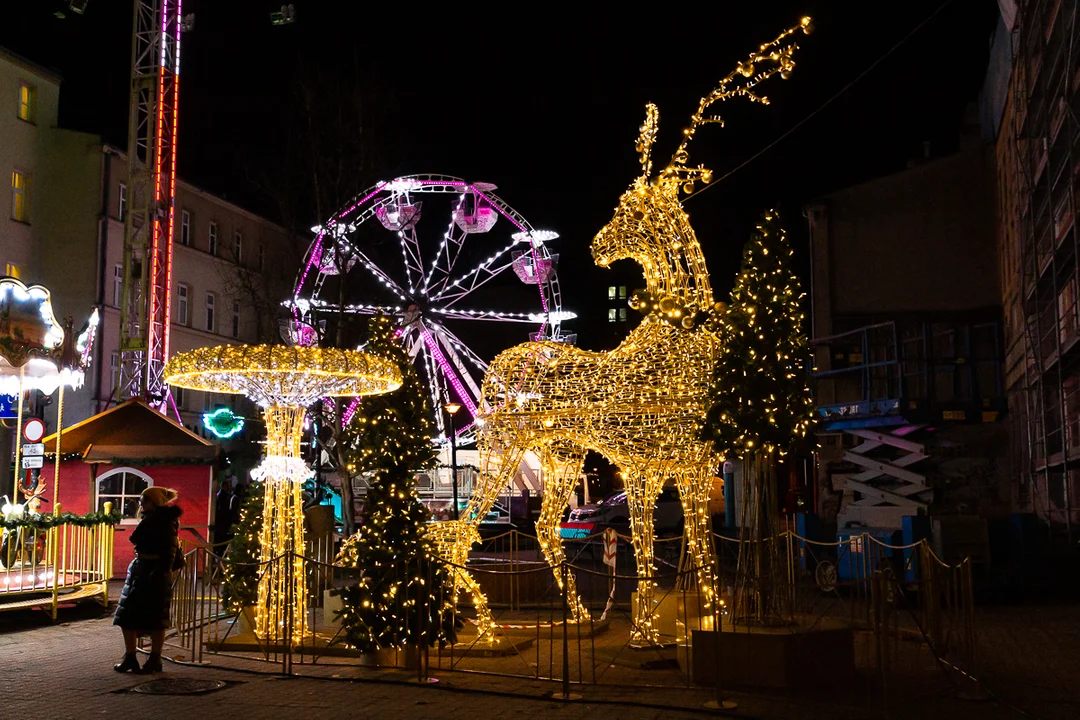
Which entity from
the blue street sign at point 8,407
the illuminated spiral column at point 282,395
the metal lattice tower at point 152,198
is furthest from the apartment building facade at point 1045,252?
the metal lattice tower at point 152,198

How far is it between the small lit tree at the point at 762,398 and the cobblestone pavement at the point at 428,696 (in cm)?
111

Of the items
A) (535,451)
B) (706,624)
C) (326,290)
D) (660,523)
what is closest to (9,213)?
(326,290)

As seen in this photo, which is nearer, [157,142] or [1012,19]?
[1012,19]

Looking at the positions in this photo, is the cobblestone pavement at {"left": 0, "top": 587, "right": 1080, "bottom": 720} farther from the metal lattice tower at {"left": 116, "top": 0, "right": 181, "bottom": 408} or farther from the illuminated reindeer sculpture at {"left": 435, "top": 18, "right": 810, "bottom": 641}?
the metal lattice tower at {"left": 116, "top": 0, "right": 181, "bottom": 408}

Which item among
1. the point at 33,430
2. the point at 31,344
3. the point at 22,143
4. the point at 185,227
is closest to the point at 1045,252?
the point at 31,344

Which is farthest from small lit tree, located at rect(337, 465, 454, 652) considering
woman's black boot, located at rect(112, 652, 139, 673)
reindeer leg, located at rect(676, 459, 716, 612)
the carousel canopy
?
the carousel canopy

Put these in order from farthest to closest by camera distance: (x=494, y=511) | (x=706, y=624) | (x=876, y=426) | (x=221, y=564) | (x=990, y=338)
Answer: (x=494, y=511) → (x=990, y=338) → (x=876, y=426) → (x=221, y=564) → (x=706, y=624)

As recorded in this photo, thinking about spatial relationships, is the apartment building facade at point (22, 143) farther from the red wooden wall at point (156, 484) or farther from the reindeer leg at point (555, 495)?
the reindeer leg at point (555, 495)

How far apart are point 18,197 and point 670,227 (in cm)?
2715

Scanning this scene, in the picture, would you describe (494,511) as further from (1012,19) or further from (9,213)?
(1012,19)

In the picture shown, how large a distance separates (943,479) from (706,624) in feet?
39.2

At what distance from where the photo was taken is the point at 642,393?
1103cm

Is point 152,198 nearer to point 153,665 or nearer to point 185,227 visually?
point 185,227

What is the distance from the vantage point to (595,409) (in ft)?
36.8
